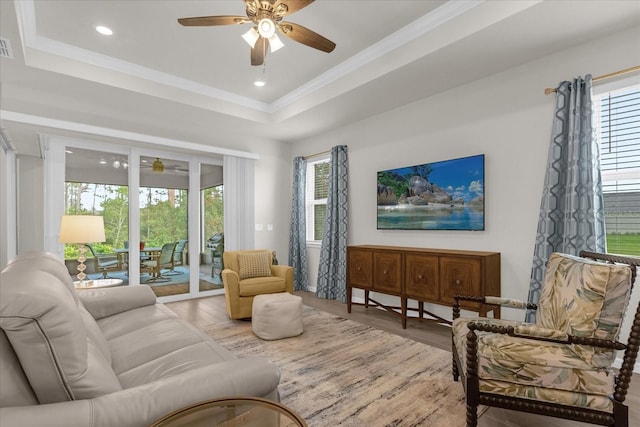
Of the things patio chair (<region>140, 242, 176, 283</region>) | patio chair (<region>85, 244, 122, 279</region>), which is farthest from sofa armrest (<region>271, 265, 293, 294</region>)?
patio chair (<region>85, 244, 122, 279</region>)


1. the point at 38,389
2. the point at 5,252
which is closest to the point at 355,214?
the point at 38,389

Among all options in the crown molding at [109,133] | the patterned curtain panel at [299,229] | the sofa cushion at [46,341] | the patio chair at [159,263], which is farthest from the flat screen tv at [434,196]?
the sofa cushion at [46,341]

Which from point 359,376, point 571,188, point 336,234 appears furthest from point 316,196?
point 571,188

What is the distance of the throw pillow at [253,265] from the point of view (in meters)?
4.04

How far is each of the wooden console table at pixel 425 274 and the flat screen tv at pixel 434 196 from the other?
0.43 meters

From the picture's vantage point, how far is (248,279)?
13.0 ft

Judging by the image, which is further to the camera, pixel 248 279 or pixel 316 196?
pixel 316 196

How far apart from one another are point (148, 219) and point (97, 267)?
88 cm

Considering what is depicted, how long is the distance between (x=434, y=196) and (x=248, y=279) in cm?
244

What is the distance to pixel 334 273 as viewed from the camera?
4.85 m

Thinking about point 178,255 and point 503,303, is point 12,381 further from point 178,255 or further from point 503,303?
point 178,255

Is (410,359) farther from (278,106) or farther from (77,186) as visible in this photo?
(77,186)

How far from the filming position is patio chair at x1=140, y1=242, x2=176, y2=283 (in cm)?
468

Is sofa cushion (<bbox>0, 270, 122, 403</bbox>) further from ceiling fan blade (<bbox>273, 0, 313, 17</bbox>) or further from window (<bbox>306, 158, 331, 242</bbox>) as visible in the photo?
window (<bbox>306, 158, 331, 242</bbox>)
